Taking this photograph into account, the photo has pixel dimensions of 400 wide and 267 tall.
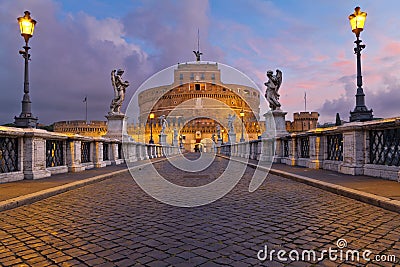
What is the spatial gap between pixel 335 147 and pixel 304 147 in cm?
313

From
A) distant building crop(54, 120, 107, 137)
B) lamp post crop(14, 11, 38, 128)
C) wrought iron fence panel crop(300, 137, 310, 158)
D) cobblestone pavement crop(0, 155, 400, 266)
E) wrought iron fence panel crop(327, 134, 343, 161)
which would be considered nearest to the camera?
cobblestone pavement crop(0, 155, 400, 266)

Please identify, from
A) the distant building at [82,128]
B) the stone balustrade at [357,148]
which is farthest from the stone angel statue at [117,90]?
the distant building at [82,128]

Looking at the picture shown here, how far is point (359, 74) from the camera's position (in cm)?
1254

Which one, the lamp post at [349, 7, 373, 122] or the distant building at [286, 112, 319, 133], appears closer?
the lamp post at [349, 7, 373, 122]

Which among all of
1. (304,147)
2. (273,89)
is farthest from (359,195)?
(273,89)

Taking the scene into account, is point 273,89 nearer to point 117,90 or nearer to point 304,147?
point 304,147

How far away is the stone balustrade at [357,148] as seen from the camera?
27.9 feet

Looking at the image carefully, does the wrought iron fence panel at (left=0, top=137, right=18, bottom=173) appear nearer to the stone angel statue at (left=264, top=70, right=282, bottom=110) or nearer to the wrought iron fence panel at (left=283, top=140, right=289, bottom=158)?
the wrought iron fence panel at (left=283, top=140, right=289, bottom=158)

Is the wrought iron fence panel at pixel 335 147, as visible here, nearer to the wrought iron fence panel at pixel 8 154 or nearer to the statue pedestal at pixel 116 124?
the wrought iron fence panel at pixel 8 154

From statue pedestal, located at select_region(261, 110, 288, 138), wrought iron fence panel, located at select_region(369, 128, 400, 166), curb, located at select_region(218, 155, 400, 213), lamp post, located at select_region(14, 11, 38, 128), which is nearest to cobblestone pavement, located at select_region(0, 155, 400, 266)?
curb, located at select_region(218, 155, 400, 213)

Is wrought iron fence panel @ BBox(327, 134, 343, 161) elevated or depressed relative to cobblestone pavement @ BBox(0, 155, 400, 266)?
elevated

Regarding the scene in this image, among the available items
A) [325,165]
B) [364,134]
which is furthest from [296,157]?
[364,134]

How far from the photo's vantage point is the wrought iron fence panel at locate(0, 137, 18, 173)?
9148 millimetres

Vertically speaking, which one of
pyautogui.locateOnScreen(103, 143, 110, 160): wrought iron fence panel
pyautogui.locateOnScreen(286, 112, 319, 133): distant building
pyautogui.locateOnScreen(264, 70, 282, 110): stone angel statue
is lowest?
pyautogui.locateOnScreen(103, 143, 110, 160): wrought iron fence panel
